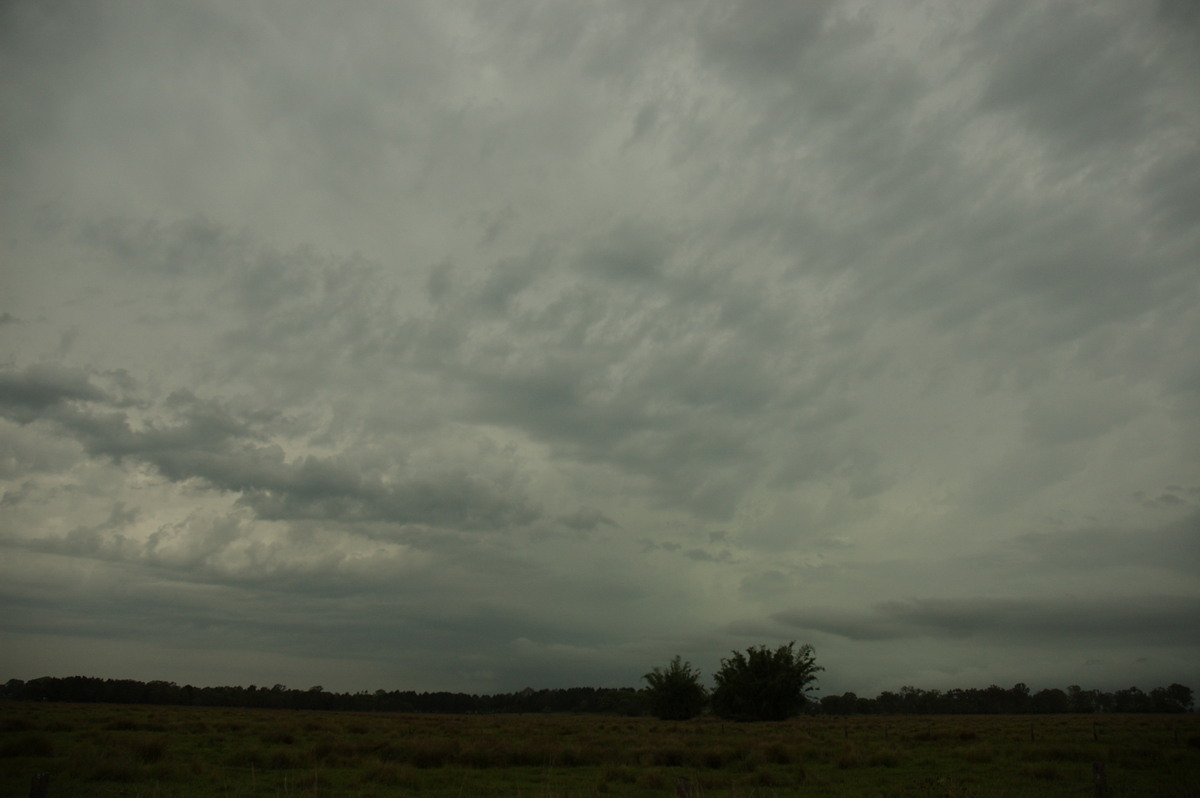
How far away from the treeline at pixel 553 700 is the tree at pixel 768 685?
3935 centimetres

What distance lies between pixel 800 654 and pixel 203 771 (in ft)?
178

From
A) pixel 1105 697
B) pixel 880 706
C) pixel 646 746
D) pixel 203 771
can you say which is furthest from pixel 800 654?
pixel 1105 697

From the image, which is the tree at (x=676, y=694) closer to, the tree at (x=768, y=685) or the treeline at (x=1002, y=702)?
the tree at (x=768, y=685)

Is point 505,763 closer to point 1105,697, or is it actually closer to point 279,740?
point 279,740

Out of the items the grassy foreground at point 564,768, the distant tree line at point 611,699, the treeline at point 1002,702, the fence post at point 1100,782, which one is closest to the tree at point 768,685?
the distant tree line at point 611,699

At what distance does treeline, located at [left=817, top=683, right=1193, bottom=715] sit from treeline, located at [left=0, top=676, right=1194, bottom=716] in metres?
0.15

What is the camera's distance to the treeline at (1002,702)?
117m

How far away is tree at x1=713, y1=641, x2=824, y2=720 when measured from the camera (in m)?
62.2

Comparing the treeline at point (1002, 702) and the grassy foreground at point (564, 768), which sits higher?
the grassy foreground at point (564, 768)

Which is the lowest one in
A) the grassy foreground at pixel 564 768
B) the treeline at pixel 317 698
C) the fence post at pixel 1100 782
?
the treeline at pixel 317 698

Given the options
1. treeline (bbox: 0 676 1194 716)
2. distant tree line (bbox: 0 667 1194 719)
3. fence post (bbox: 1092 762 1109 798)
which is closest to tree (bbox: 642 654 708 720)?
distant tree line (bbox: 0 667 1194 719)

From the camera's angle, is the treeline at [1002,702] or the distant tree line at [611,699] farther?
the treeline at [1002,702]

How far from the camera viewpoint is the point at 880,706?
140 m

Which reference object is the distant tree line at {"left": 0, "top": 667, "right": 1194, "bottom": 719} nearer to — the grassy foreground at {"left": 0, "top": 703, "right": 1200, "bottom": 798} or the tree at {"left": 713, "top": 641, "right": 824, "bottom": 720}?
the tree at {"left": 713, "top": 641, "right": 824, "bottom": 720}
